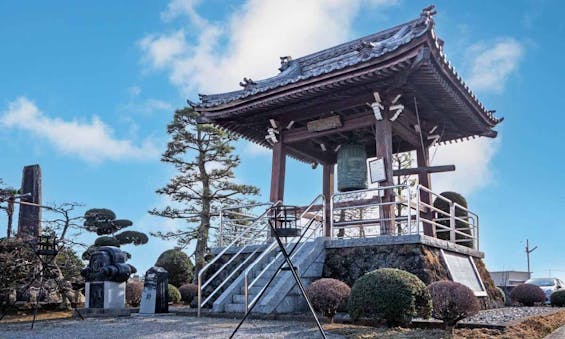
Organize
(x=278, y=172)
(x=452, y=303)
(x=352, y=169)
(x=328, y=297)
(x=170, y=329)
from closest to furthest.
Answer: (x=452, y=303) < (x=170, y=329) < (x=328, y=297) < (x=352, y=169) < (x=278, y=172)

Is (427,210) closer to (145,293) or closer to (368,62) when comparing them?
(368,62)

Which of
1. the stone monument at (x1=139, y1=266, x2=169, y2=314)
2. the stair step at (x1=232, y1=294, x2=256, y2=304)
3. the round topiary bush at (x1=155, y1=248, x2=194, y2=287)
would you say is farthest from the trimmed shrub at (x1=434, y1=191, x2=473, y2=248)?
the round topiary bush at (x1=155, y1=248, x2=194, y2=287)

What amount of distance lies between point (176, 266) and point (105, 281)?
7.86 metres

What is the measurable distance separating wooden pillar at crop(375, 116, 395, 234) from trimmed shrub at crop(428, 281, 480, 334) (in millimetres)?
3204

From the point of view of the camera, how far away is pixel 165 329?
7836mm

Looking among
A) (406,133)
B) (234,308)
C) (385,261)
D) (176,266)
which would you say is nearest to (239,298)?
(234,308)

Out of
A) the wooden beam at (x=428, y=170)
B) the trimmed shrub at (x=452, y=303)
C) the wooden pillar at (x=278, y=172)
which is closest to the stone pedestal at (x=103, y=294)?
the wooden pillar at (x=278, y=172)

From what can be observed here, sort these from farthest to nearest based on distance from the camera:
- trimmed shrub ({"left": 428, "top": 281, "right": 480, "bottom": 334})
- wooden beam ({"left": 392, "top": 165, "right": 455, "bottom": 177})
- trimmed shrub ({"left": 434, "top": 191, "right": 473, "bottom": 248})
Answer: trimmed shrub ({"left": 434, "top": 191, "right": 473, "bottom": 248}) < wooden beam ({"left": 392, "top": 165, "right": 455, "bottom": 177}) < trimmed shrub ({"left": 428, "top": 281, "right": 480, "bottom": 334})

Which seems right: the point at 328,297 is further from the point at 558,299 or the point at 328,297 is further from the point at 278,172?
the point at 558,299

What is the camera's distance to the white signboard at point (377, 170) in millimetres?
10898

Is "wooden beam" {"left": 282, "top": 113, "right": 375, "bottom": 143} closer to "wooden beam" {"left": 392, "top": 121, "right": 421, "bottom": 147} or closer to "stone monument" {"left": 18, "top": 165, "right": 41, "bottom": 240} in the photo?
"wooden beam" {"left": 392, "top": 121, "right": 421, "bottom": 147}

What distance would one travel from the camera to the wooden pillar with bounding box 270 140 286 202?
12.7m

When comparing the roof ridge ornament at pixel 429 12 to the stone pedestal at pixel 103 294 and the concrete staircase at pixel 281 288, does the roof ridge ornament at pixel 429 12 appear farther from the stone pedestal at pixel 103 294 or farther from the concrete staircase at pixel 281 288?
the stone pedestal at pixel 103 294

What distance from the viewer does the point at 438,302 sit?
7.44 meters
